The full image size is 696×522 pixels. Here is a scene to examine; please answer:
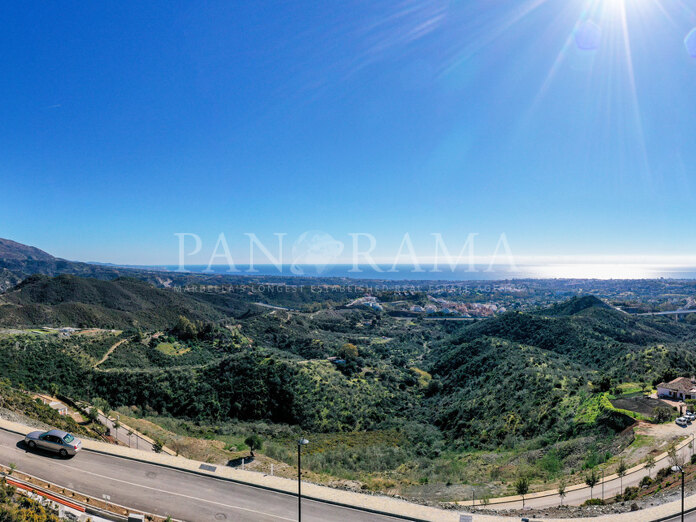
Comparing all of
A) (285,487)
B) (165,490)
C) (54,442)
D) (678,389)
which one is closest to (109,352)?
(54,442)

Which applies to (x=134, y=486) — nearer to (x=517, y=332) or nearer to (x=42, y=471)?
(x=42, y=471)

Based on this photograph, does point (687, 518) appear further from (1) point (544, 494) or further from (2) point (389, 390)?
(2) point (389, 390)

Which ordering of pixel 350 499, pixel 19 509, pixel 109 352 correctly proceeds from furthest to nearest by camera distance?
pixel 109 352
pixel 350 499
pixel 19 509

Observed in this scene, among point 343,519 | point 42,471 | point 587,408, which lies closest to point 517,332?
point 587,408

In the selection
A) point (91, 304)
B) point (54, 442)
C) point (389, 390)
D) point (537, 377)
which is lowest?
point (389, 390)

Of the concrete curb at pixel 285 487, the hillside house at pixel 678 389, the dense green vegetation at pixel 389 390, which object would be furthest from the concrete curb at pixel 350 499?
the hillside house at pixel 678 389

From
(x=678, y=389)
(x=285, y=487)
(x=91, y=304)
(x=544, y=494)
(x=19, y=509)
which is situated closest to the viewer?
(x=19, y=509)

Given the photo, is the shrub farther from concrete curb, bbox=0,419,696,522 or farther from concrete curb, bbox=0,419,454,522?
concrete curb, bbox=0,419,454,522

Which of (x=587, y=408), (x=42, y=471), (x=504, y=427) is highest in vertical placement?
(x=42, y=471)
